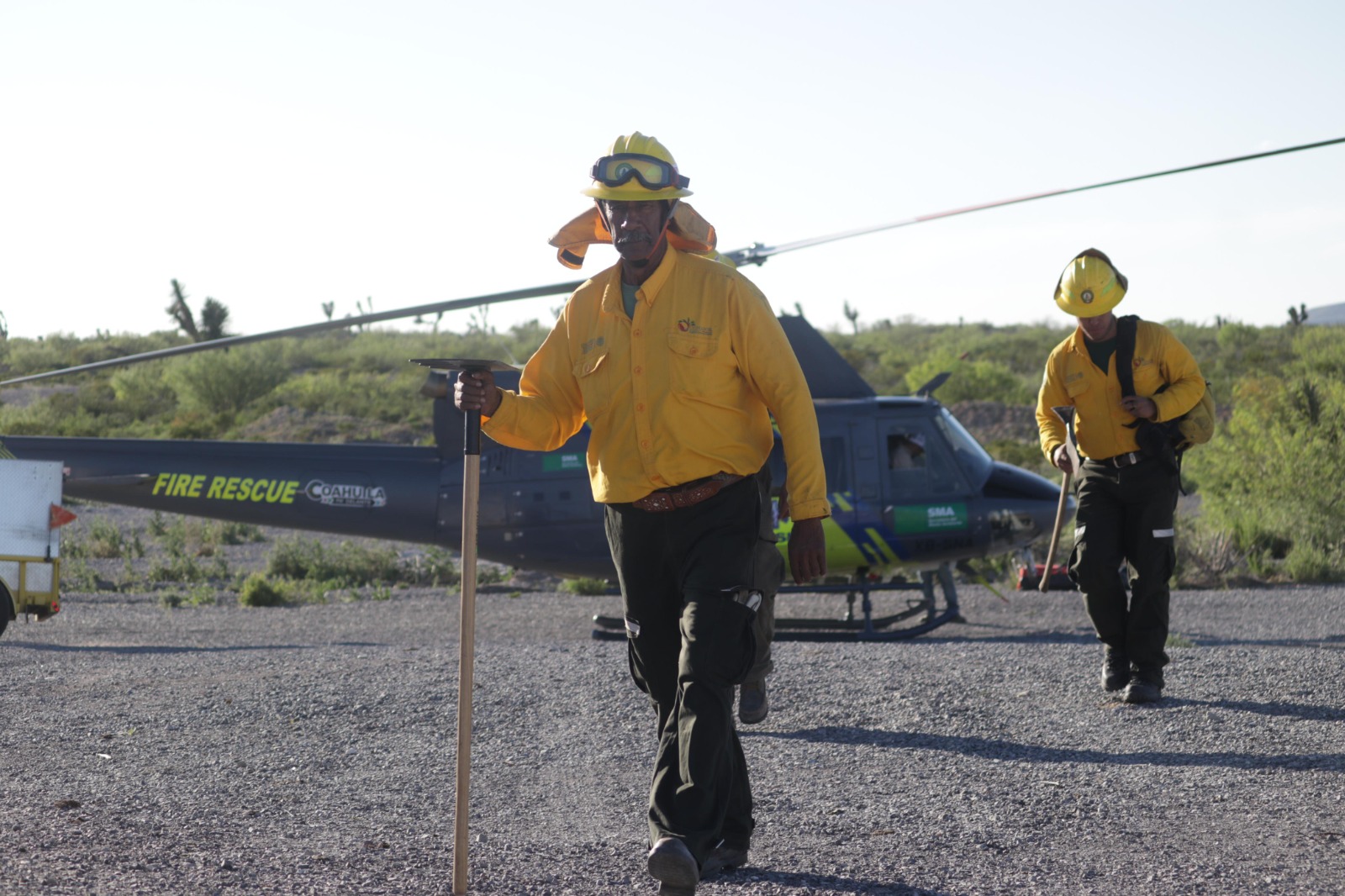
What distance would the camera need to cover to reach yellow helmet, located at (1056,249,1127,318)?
698 cm

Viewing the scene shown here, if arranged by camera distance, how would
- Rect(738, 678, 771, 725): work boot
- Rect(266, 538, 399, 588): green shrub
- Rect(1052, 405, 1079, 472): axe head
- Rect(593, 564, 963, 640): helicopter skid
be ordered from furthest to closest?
1. Rect(266, 538, 399, 588): green shrub
2. Rect(593, 564, 963, 640): helicopter skid
3. Rect(1052, 405, 1079, 472): axe head
4. Rect(738, 678, 771, 725): work boot

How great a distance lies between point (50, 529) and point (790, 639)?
572cm

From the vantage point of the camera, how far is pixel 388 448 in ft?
39.7

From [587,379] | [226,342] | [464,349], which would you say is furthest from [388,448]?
[464,349]

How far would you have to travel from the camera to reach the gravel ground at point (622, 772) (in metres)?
4.03

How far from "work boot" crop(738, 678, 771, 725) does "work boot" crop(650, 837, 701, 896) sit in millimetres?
1921

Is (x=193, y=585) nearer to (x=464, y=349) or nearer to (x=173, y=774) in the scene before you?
(x=173, y=774)

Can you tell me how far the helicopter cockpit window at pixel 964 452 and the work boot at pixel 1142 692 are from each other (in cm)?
473

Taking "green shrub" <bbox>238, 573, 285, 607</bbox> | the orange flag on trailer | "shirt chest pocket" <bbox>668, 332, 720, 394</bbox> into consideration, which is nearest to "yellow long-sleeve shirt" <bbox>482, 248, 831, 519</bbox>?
"shirt chest pocket" <bbox>668, 332, 720, 394</bbox>

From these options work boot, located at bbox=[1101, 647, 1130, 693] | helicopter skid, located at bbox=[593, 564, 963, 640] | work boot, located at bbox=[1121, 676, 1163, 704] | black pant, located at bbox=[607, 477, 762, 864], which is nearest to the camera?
black pant, located at bbox=[607, 477, 762, 864]

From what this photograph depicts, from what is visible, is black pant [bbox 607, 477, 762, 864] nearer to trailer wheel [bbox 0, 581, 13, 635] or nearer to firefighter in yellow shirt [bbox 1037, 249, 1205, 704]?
firefighter in yellow shirt [bbox 1037, 249, 1205, 704]

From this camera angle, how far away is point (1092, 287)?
275 inches

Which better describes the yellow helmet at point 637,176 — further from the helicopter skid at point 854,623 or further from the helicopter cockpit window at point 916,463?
the helicopter cockpit window at point 916,463

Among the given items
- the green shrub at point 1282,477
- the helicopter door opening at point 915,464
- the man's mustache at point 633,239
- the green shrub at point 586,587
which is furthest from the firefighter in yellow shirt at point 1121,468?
the green shrub at point 1282,477
